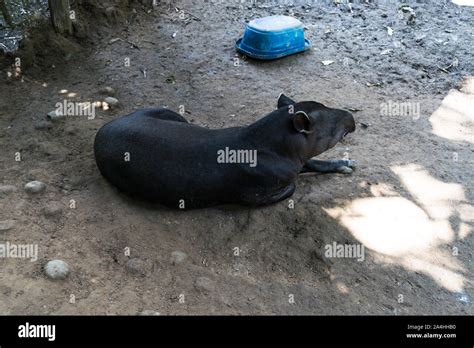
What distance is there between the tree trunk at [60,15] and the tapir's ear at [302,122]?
3635 millimetres

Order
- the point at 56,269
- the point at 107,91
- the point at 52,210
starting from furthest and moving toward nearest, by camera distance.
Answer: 1. the point at 107,91
2. the point at 52,210
3. the point at 56,269

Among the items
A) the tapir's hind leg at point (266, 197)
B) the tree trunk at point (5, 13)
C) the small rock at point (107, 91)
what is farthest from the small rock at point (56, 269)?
the tree trunk at point (5, 13)

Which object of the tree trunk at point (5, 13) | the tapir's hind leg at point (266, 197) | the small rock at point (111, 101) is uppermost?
the tree trunk at point (5, 13)

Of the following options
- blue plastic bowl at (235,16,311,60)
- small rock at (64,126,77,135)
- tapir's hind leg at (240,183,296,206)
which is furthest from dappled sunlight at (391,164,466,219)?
small rock at (64,126,77,135)

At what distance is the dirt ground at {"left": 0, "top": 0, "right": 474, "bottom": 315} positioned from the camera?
363 centimetres

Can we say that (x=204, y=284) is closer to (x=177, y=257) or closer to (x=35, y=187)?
(x=177, y=257)

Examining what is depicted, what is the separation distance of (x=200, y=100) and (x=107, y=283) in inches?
118

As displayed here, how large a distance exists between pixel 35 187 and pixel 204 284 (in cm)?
180

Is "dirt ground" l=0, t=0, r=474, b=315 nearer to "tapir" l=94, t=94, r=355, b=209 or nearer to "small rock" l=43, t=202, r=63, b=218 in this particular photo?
"small rock" l=43, t=202, r=63, b=218

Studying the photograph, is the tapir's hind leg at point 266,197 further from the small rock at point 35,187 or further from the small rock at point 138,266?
the small rock at point 35,187

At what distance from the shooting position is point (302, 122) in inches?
177

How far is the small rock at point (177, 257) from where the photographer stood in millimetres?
3886

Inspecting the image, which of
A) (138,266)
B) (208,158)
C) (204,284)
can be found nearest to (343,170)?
(208,158)

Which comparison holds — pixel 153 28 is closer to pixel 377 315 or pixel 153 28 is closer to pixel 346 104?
pixel 346 104
